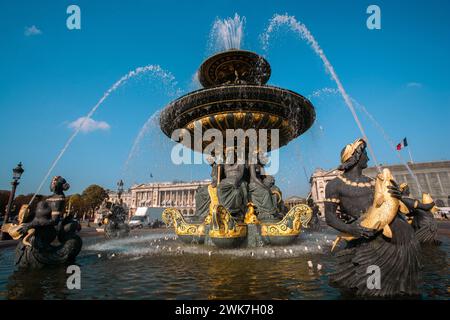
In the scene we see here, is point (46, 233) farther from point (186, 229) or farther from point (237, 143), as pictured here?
point (237, 143)

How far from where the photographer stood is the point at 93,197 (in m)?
60.7

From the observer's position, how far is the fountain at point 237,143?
7543 millimetres

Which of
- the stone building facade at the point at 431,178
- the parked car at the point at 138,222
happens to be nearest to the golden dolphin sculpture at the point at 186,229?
the parked car at the point at 138,222

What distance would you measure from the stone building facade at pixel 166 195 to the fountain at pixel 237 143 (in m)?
87.3

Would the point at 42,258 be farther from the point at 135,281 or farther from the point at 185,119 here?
the point at 185,119

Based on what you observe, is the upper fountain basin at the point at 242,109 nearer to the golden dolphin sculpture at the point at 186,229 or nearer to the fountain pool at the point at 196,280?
the golden dolphin sculpture at the point at 186,229

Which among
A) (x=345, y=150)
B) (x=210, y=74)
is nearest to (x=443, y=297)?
(x=345, y=150)

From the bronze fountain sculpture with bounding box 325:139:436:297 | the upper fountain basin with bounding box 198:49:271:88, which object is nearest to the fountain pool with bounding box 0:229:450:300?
the bronze fountain sculpture with bounding box 325:139:436:297

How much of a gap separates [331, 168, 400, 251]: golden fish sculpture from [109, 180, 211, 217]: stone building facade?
9423cm

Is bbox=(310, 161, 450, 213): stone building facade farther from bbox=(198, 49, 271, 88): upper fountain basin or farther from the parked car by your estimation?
bbox=(198, 49, 271, 88): upper fountain basin

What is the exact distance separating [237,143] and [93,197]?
62.4 meters

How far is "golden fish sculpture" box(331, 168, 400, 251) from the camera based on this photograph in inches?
106

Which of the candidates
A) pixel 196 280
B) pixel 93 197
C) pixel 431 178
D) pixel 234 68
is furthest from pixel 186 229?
pixel 431 178
